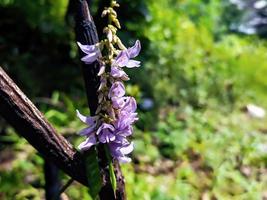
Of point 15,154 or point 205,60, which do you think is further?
point 205,60

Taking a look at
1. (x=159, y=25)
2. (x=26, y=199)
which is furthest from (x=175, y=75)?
(x=26, y=199)

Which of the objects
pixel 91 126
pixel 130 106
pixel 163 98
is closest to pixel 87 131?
pixel 91 126

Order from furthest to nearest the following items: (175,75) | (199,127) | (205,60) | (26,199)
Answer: (205,60)
(175,75)
(199,127)
(26,199)

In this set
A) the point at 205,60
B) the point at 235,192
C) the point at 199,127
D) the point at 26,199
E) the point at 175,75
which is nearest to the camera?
the point at 26,199

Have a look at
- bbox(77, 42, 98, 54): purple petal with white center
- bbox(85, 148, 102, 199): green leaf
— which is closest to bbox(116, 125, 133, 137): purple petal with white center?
bbox(85, 148, 102, 199): green leaf

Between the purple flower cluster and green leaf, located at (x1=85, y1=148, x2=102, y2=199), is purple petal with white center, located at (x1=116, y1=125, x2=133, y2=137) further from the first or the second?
green leaf, located at (x1=85, y1=148, x2=102, y2=199)

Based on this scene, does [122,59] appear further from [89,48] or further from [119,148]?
[119,148]

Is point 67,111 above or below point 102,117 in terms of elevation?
above

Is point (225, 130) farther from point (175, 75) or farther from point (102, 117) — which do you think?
point (102, 117)
